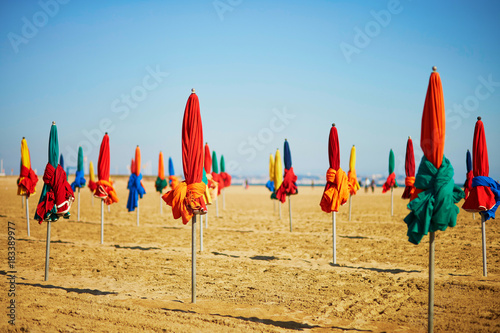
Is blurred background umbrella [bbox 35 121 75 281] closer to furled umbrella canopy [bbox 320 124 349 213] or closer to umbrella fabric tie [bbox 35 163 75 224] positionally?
umbrella fabric tie [bbox 35 163 75 224]

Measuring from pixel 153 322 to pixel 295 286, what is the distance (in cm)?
372

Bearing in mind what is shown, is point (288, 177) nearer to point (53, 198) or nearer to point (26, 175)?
point (53, 198)

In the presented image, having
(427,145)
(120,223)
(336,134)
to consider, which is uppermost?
(336,134)

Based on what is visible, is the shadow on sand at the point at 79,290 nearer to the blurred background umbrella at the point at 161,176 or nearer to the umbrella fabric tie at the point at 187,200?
the umbrella fabric tie at the point at 187,200

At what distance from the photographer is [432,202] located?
550 cm

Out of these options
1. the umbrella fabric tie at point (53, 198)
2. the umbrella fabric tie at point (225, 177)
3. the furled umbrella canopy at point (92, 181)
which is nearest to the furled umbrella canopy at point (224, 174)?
the umbrella fabric tie at point (225, 177)

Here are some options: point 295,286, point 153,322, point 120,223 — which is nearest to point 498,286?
point 295,286

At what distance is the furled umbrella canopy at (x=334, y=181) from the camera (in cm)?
1041

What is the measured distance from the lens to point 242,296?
7.87 m

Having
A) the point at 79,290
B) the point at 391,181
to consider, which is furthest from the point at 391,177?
the point at 79,290

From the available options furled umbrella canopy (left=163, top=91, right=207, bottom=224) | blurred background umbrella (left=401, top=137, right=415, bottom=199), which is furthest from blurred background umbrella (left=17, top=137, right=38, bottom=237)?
blurred background umbrella (left=401, top=137, right=415, bottom=199)

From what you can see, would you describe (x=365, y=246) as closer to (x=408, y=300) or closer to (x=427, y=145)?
(x=408, y=300)

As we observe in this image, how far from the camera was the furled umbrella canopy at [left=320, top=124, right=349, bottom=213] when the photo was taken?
10.4 m

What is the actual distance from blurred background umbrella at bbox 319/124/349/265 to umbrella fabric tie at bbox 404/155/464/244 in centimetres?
472
